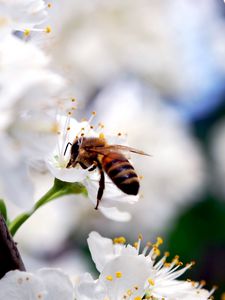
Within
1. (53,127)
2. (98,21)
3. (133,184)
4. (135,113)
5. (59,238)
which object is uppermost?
(53,127)

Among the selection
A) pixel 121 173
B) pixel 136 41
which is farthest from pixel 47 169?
pixel 136 41

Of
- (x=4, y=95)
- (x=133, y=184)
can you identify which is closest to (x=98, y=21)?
(x=133, y=184)

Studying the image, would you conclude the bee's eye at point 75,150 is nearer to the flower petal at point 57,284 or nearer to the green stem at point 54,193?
the green stem at point 54,193

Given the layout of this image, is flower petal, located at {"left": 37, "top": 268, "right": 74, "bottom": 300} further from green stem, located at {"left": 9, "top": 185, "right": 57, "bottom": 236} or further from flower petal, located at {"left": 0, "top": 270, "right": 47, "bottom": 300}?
green stem, located at {"left": 9, "top": 185, "right": 57, "bottom": 236}

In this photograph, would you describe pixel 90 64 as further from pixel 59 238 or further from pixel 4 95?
pixel 4 95

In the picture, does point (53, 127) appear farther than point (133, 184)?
No

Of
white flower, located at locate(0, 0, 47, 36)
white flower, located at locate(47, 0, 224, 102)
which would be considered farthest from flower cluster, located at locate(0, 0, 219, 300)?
white flower, located at locate(47, 0, 224, 102)

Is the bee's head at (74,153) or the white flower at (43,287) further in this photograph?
the bee's head at (74,153)

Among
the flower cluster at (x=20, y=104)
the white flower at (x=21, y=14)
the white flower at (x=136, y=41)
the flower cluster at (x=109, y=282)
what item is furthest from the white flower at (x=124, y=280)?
the white flower at (x=136, y=41)
